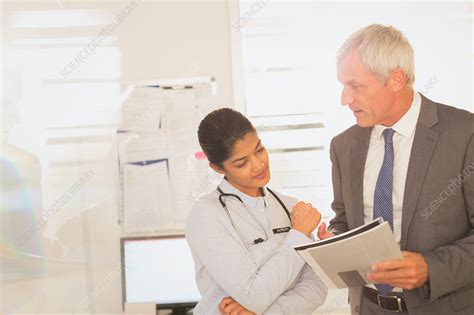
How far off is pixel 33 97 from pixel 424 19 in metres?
2.14

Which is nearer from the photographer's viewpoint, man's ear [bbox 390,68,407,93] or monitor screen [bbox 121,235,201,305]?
man's ear [bbox 390,68,407,93]

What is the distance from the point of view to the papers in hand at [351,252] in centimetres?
142

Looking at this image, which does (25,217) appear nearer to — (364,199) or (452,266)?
(364,199)

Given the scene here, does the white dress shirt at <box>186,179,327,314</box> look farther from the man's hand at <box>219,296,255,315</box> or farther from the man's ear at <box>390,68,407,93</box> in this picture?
the man's ear at <box>390,68,407,93</box>

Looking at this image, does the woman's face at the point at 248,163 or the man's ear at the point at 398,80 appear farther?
the man's ear at the point at 398,80

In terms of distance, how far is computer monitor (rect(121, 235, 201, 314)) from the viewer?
2.91 metres

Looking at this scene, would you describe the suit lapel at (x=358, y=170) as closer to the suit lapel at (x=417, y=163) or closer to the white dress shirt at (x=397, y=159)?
the white dress shirt at (x=397, y=159)

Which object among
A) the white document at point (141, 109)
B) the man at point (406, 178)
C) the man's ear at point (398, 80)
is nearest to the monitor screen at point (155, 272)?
the white document at point (141, 109)

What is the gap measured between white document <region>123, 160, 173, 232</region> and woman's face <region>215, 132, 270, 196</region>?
4.65 ft

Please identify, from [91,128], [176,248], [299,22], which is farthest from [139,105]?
[299,22]

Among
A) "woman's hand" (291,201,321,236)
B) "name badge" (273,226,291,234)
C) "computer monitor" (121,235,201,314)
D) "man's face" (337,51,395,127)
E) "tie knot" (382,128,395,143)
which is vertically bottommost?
"computer monitor" (121,235,201,314)

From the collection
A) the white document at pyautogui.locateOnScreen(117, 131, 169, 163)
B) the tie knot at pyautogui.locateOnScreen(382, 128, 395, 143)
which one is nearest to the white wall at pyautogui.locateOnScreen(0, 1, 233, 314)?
the white document at pyautogui.locateOnScreen(117, 131, 169, 163)

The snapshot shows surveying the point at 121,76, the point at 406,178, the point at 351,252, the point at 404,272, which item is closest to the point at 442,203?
the point at 406,178

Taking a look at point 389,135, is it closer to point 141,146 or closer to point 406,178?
point 406,178
